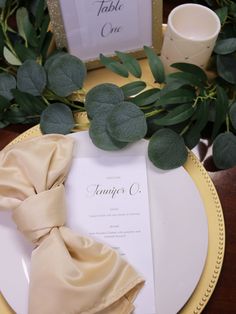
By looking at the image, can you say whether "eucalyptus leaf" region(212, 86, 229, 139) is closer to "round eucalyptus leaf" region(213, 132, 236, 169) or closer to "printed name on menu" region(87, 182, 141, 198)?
"round eucalyptus leaf" region(213, 132, 236, 169)

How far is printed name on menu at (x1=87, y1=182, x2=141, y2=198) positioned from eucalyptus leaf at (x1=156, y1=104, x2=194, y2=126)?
8 cm

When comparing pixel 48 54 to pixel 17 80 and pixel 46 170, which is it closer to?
pixel 17 80

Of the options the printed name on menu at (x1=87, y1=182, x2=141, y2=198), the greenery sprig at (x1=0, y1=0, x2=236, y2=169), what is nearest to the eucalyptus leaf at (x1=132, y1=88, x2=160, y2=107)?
the greenery sprig at (x1=0, y1=0, x2=236, y2=169)

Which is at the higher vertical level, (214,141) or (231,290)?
(214,141)

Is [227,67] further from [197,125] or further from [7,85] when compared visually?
[7,85]

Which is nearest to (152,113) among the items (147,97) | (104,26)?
(147,97)

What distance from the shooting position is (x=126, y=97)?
0.47 m

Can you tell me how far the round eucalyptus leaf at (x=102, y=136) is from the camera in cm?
45

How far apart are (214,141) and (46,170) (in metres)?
0.21

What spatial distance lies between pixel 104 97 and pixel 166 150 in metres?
0.10

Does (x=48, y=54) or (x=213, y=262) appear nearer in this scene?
(x=213, y=262)

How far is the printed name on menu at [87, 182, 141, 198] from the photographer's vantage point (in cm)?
44

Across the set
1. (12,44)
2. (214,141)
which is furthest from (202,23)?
(12,44)

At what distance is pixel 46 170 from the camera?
417 mm
